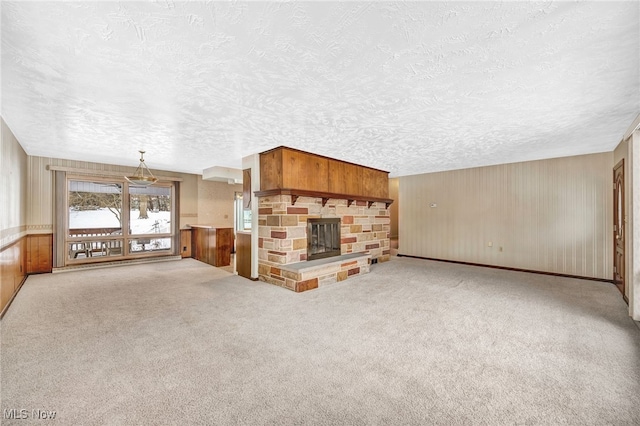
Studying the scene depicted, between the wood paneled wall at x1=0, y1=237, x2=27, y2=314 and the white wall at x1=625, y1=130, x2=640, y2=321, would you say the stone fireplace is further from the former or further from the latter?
the white wall at x1=625, y1=130, x2=640, y2=321

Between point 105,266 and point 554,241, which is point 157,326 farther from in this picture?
point 554,241

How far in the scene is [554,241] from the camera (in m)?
5.43

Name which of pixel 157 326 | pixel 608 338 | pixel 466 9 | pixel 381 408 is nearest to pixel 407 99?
pixel 466 9

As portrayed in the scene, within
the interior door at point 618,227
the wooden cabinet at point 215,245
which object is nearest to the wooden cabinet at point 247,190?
the wooden cabinet at point 215,245

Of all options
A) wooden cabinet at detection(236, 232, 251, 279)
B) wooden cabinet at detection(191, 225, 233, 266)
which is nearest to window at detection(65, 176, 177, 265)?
wooden cabinet at detection(191, 225, 233, 266)

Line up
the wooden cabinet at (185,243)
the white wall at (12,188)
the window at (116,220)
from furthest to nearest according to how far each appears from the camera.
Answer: the wooden cabinet at (185,243) < the window at (116,220) < the white wall at (12,188)

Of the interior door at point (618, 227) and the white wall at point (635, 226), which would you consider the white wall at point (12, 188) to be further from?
the interior door at point (618, 227)

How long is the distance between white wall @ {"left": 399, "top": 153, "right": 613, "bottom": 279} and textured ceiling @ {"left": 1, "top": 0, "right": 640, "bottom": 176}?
133 centimetres

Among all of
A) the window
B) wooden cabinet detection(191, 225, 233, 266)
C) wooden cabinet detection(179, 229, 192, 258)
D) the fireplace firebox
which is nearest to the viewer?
the fireplace firebox

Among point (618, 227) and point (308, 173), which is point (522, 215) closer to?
point (618, 227)

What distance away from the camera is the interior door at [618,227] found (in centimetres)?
408

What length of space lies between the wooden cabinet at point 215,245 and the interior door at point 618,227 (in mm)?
7298

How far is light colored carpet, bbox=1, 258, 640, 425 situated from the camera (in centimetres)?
163

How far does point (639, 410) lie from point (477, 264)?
516cm
